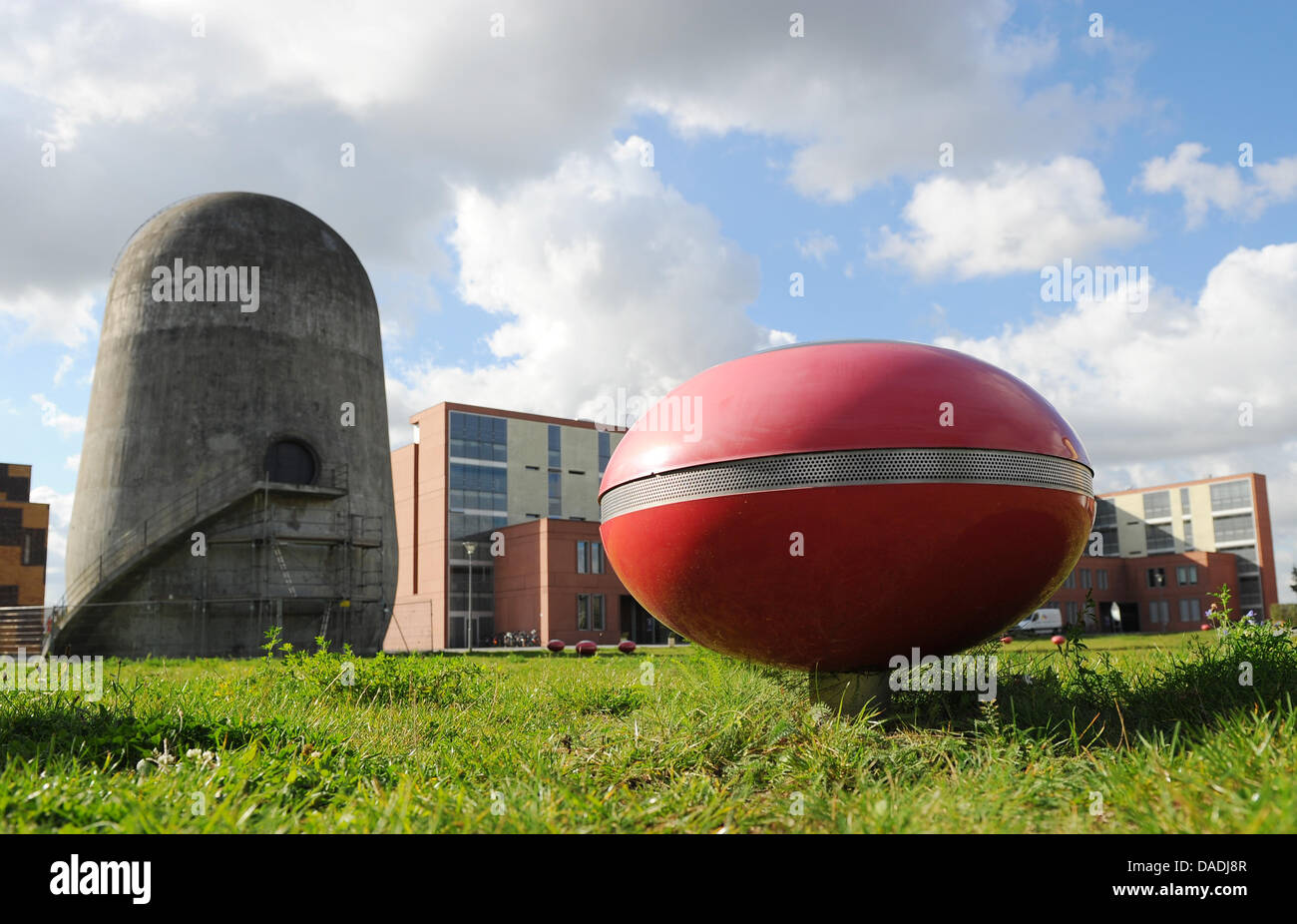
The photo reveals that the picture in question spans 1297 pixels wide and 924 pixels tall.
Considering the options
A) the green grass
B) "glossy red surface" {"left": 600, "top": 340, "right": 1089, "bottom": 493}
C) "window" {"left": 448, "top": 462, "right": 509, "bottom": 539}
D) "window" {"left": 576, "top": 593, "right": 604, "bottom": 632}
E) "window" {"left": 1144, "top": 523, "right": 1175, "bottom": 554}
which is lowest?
"window" {"left": 576, "top": 593, "right": 604, "bottom": 632}

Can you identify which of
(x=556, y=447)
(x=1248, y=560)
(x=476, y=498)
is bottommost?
(x=1248, y=560)

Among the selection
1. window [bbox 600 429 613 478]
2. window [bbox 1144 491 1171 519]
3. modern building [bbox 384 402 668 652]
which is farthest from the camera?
window [bbox 1144 491 1171 519]

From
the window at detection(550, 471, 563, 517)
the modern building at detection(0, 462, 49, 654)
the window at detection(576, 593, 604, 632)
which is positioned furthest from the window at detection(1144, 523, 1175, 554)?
the modern building at detection(0, 462, 49, 654)

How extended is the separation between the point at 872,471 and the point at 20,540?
236ft

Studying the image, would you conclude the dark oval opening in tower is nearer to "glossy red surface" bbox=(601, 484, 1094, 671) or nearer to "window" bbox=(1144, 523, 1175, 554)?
"glossy red surface" bbox=(601, 484, 1094, 671)

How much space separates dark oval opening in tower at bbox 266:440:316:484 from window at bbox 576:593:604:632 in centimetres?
3658

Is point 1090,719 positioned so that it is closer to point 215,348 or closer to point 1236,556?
point 215,348

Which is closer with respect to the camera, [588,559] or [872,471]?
[872,471]

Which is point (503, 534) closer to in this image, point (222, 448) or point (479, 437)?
point (479, 437)

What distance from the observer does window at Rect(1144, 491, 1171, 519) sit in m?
101

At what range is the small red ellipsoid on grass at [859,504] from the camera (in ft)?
18.6

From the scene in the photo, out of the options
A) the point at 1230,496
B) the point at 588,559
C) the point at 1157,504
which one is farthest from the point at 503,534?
the point at 1230,496

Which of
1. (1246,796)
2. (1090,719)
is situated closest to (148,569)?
(1090,719)

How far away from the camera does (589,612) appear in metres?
60.9
